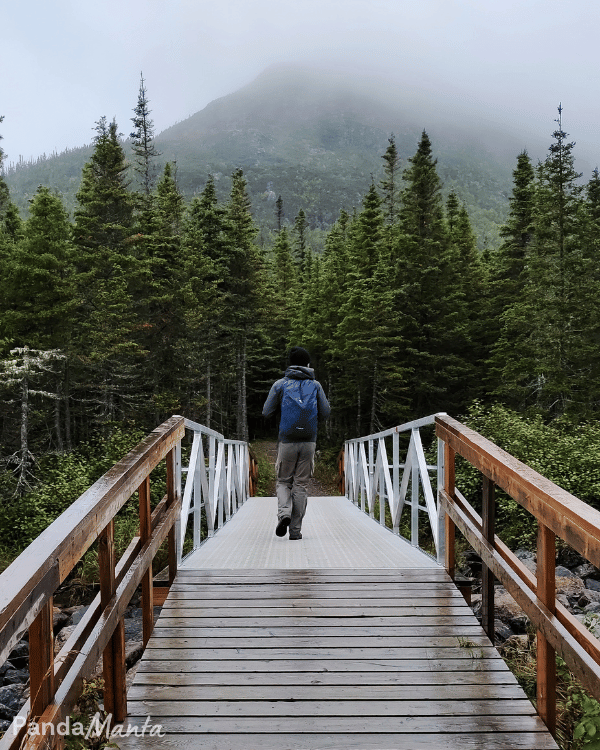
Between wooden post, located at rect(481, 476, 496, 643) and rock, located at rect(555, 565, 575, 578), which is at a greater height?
wooden post, located at rect(481, 476, 496, 643)

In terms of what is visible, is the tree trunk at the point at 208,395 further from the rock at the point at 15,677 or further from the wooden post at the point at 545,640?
the wooden post at the point at 545,640

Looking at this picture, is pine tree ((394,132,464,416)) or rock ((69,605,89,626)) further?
pine tree ((394,132,464,416))

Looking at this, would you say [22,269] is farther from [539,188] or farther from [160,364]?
[539,188]

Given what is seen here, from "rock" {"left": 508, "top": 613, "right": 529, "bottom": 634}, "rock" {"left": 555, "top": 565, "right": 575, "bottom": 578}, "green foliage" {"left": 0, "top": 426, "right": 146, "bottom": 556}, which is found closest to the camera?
"rock" {"left": 508, "top": 613, "right": 529, "bottom": 634}

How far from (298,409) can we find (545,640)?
3.26 metres

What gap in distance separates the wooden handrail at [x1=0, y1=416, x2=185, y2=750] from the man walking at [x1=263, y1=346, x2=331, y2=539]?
6.64ft

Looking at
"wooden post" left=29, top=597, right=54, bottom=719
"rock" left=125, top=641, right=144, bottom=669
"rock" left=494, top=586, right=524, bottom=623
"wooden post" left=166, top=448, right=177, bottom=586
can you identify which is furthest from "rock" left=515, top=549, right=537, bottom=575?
"wooden post" left=29, top=597, right=54, bottom=719

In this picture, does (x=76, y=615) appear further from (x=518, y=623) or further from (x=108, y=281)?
(x=108, y=281)

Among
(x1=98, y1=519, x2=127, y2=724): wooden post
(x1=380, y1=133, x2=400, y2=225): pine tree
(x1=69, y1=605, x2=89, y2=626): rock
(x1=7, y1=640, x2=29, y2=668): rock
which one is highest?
(x1=380, y1=133, x2=400, y2=225): pine tree

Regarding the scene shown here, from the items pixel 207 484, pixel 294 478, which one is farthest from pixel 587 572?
pixel 207 484

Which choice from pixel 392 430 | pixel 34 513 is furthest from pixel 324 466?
pixel 392 430

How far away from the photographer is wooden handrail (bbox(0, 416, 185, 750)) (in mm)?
1415

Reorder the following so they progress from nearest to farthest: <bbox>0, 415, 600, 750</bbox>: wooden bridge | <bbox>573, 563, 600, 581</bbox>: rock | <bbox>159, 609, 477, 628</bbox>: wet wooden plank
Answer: <bbox>0, 415, 600, 750</bbox>: wooden bridge → <bbox>159, 609, 477, 628</bbox>: wet wooden plank → <bbox>573, 563, 600, 581</bbox>: rock

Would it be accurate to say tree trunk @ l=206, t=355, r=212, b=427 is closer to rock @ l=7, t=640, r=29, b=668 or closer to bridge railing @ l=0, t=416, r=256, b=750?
rock @ l=7, t=640, r=29, b=668
